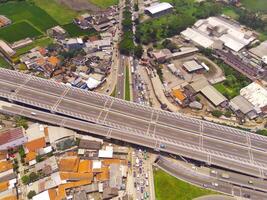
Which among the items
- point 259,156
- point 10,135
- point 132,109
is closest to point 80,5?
point 132,109

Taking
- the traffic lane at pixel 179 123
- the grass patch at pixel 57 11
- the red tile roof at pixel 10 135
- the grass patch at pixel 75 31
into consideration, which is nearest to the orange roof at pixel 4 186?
the red tile roof at pixel 10 135

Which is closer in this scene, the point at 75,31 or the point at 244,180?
the point at 244,180

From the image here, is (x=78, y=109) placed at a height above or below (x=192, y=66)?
above

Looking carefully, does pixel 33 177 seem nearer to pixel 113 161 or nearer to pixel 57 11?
pixel 113 161

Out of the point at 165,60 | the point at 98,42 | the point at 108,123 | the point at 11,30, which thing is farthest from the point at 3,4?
the point at 108,123

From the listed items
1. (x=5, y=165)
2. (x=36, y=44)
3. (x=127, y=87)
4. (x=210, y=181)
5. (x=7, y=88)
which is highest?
(x=7, y=88)

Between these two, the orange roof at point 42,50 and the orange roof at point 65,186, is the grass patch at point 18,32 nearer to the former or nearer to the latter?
the orange roof at point 42,50

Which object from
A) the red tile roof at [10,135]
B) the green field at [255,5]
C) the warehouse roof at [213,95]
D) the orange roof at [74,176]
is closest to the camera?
the orange roof at [74,176]
